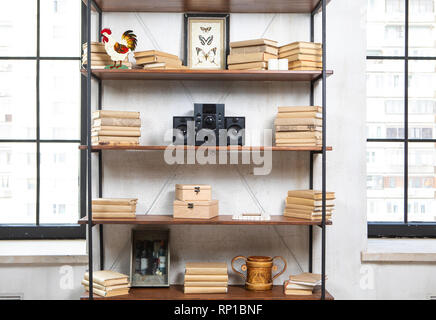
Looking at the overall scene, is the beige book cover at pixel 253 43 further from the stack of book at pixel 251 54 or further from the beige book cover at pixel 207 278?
the beige book cover at pixel 207 278

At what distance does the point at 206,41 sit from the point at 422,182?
180 cm

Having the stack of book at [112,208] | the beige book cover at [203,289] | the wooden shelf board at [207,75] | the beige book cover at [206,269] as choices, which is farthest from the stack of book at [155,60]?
the beige book cover at [203,289]

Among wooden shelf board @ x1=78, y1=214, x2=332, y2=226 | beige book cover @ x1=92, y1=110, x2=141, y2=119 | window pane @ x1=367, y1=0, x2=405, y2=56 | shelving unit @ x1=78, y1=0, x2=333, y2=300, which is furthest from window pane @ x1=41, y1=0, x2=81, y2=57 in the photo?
window pane @ x1=367, y1=0, x2=405, y2=56

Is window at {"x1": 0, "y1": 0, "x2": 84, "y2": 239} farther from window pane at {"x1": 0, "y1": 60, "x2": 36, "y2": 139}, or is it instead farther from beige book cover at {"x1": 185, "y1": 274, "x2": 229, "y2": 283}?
beige book cover at {"x1": 185, "y1": 274, "x2": 229, "y2": 283}

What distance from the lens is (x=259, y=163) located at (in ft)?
9.75

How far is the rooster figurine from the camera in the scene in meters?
2.67

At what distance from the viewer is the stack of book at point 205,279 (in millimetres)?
2711

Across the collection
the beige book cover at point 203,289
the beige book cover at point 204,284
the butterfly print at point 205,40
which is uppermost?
the butterfly print at point 205,40

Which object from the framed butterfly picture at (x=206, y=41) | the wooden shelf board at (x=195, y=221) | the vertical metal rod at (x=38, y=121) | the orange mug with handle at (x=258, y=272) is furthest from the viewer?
the vertical metal rod at (x=38, y=121)

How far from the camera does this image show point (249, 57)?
2.70 meters

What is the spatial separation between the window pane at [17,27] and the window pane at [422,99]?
267 cm

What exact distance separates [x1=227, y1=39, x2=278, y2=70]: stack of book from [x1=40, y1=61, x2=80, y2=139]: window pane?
1.17 m

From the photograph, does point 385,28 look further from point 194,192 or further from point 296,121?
point 194,192

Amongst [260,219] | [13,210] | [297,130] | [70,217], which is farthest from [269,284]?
[13,210]
